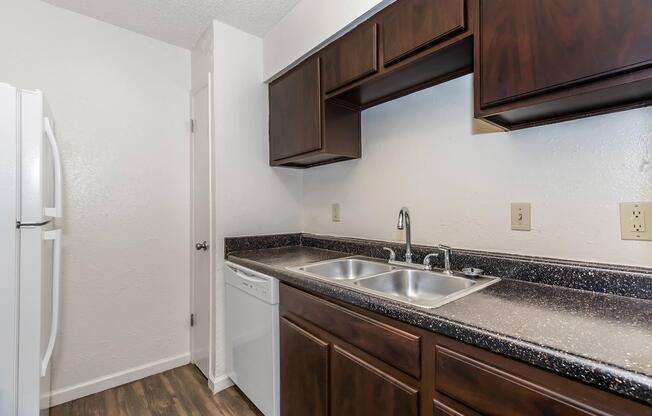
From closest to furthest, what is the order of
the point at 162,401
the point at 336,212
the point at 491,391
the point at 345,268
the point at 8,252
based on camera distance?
the point at 491,391
the point at 8,252
the point at 345,268
the point at 162,401
the point at 336,212

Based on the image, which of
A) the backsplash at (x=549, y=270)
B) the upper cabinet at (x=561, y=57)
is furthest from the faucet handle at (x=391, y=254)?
the upper cabinet at (x=561, y=57)

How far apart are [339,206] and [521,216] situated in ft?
3.63

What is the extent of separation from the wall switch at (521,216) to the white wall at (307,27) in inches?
40.5

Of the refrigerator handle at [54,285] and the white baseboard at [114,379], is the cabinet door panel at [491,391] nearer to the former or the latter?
the refrigerator handle at [54,285]

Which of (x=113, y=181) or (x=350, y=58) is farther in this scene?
(x=113, y=181)

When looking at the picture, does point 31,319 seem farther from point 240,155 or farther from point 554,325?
point 554,325

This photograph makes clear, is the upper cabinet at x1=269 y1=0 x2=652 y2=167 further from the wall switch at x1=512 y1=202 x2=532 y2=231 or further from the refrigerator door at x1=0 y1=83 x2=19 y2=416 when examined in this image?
the refrigerator door at x1=0 y1=83 x2=19 y2=416

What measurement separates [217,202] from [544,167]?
1742mm

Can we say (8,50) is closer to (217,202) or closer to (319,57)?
(217,202)

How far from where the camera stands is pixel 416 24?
1258mm

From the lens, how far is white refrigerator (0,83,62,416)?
1129mm

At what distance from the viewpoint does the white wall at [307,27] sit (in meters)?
1.51

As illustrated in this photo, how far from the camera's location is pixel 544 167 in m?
1.21

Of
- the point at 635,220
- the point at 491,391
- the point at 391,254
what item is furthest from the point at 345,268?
the point at 635,220
